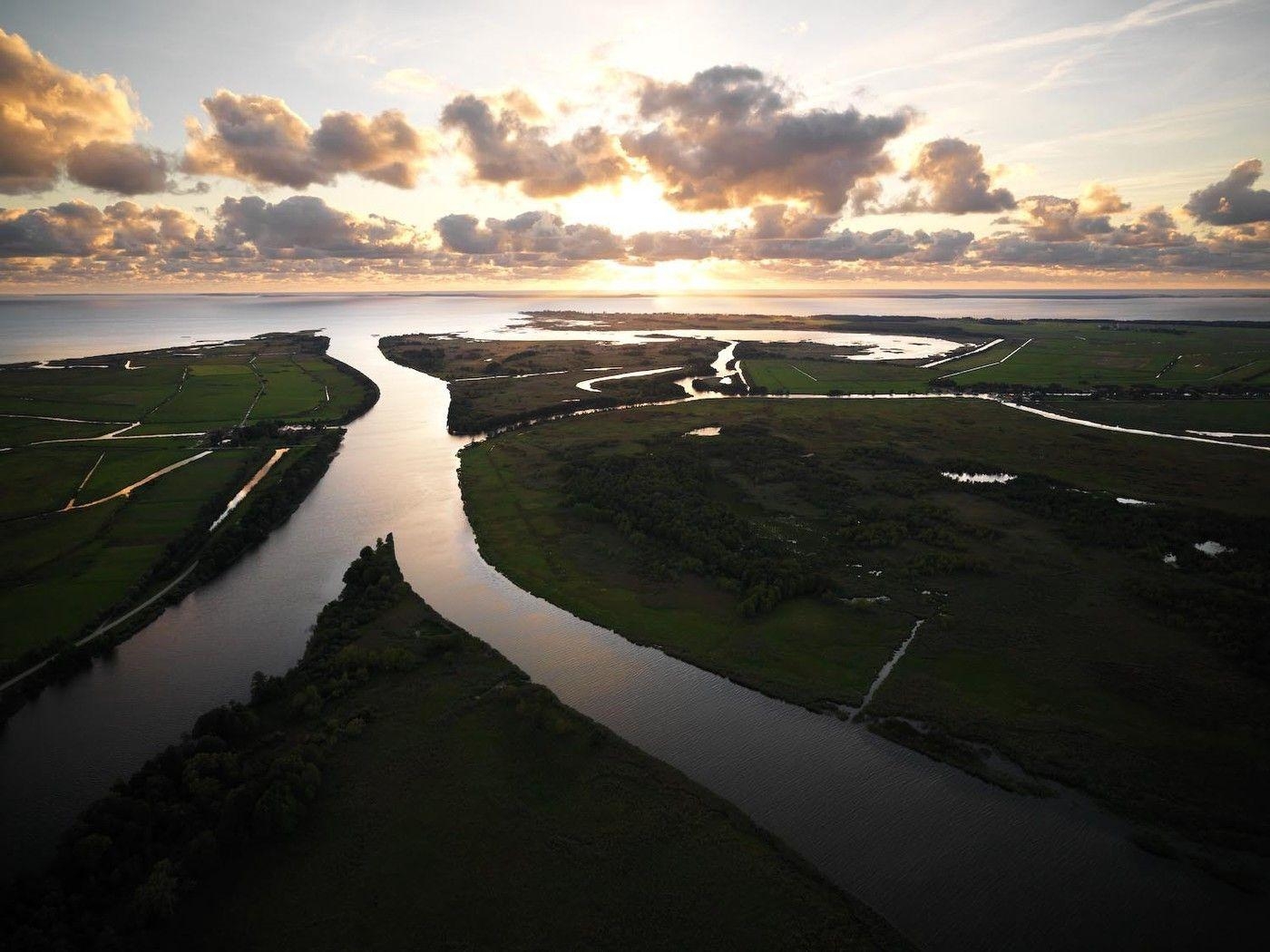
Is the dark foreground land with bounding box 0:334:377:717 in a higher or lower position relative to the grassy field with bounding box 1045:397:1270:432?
higher

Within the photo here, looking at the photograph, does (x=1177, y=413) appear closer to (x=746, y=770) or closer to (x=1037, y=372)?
(x=1037, y=372)

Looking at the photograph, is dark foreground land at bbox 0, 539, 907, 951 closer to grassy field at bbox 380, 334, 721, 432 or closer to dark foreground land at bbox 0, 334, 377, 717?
dark foreground land at bbox 0, 334, 377, 717

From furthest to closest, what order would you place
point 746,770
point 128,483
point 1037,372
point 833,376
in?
1. point 1037,372
2. point 833,376
3. point 128,483
4. point 746,770

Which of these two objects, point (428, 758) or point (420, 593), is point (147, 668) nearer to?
point (420, 593)

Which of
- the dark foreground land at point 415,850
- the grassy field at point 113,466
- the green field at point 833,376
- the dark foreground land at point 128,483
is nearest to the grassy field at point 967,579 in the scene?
the dark foreground land at point 415,850

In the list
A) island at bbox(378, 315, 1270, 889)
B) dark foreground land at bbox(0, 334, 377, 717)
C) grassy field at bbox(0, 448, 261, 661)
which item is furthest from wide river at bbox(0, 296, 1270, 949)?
grassy field at bbox(0, 448, 261, 661)

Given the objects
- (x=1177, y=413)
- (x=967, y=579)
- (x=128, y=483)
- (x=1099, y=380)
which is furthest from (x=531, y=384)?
(x=1099, y=380)
